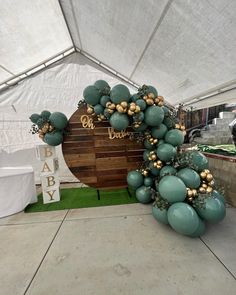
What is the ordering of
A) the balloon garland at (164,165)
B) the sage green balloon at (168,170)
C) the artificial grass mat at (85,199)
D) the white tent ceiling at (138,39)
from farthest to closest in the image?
the artificial grass mat at (85,199)
the sage green balloon at (168,170)
the white tent ceiling at (138,39)
the balloon garland at (164,165)

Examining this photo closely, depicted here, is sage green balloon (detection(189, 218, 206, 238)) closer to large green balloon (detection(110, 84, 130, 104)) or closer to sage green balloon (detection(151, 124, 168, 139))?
sage green balloon (detection(151, 124, 168, 139))

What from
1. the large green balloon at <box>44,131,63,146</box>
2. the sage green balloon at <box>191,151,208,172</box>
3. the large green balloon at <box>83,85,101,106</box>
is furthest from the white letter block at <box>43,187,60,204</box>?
the sage green balloon at <box>191,151,208,172</box>

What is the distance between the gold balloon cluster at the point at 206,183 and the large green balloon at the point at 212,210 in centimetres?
14

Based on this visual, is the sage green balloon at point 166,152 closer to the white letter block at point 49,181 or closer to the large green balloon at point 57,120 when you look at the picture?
the large green balloon at point 57,120

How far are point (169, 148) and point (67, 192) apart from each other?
216cm

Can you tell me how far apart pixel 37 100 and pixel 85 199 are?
100 inches

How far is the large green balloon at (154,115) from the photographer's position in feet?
7.42

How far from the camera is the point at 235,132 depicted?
2.98 metres

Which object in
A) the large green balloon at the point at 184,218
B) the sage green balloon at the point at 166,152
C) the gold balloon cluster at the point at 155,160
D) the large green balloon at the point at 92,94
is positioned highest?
the large green balloon at the point at 92,94

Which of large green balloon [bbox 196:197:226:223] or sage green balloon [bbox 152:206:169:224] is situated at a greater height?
large green balloon [bbox 196:197:226:223]

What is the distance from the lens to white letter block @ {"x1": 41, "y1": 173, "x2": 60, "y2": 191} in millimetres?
2768

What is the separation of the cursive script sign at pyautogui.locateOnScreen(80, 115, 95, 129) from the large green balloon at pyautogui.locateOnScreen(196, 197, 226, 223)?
1.92 metres

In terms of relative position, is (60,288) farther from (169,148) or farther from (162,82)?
(162,82)

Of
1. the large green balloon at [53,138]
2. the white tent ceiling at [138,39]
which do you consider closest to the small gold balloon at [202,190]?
the white tent ceiling at [138,39]
